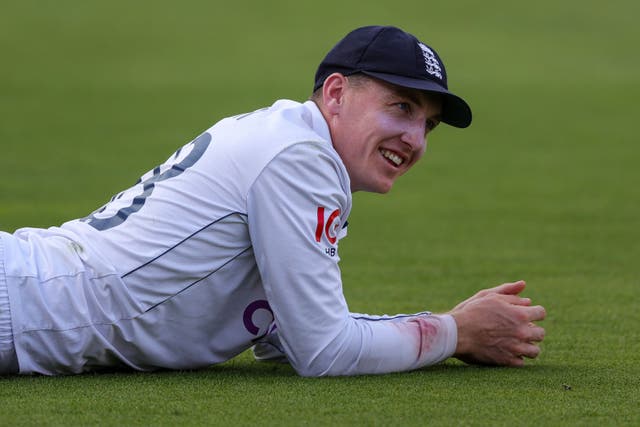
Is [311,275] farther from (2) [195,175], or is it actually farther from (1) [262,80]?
(1) [262,80]

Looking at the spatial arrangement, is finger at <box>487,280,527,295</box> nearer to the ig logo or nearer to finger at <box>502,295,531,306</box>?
finger at <box>502,295,531,306</box>

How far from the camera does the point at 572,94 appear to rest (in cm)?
1778

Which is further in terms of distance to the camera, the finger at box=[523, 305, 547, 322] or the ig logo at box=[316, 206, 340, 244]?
the finger at box=[523, 305, 547, 322]

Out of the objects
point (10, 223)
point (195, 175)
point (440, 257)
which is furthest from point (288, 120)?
point (10, 223)

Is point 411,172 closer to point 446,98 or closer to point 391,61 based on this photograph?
point 446,98

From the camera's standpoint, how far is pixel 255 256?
3584 millimetres

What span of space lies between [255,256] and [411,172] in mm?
8656

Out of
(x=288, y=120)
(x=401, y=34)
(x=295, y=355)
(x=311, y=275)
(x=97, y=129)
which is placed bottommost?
(x=97, y=129)

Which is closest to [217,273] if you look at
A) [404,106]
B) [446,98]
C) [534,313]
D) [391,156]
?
[391,156]

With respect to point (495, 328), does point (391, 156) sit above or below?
above

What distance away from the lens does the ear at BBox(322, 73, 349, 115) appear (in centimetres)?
373

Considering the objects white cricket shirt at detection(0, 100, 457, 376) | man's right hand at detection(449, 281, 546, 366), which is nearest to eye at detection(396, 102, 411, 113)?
white cricket shirt at detection(0, 100, 457, 376)

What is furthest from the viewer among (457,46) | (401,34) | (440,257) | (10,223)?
(457,46)

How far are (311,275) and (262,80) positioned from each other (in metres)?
15.3
